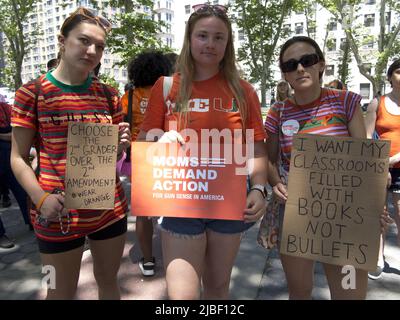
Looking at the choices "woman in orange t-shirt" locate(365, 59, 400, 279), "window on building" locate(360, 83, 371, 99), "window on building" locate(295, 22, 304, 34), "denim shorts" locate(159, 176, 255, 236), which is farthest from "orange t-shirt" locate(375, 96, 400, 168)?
"window on building" locate(295, 22, 304, 34)

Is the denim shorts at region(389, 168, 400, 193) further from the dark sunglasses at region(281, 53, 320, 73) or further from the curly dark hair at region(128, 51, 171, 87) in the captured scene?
the curly dark hair at region(128, 51, 171, 87)

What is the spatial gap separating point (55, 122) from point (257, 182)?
108 centimetres

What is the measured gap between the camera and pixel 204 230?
1.81 metres

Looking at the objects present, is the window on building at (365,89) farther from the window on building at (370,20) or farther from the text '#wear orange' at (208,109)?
the text '#wear orange' at (208,109)

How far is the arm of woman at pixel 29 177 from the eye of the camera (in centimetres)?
167

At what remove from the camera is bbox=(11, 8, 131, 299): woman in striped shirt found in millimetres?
1709

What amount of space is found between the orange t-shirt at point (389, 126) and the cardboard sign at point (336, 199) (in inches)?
66.1

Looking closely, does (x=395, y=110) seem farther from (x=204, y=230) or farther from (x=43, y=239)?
(x=43, y=239)

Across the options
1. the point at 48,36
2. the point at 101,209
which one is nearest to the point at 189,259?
the point at 101,209

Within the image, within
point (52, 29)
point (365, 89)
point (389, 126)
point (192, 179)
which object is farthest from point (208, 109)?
point (52, 29)

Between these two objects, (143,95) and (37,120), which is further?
(143,95)

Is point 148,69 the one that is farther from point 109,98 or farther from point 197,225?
point 197,225

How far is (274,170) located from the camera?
2.12 m

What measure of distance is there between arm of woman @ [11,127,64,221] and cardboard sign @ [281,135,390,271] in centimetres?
117
